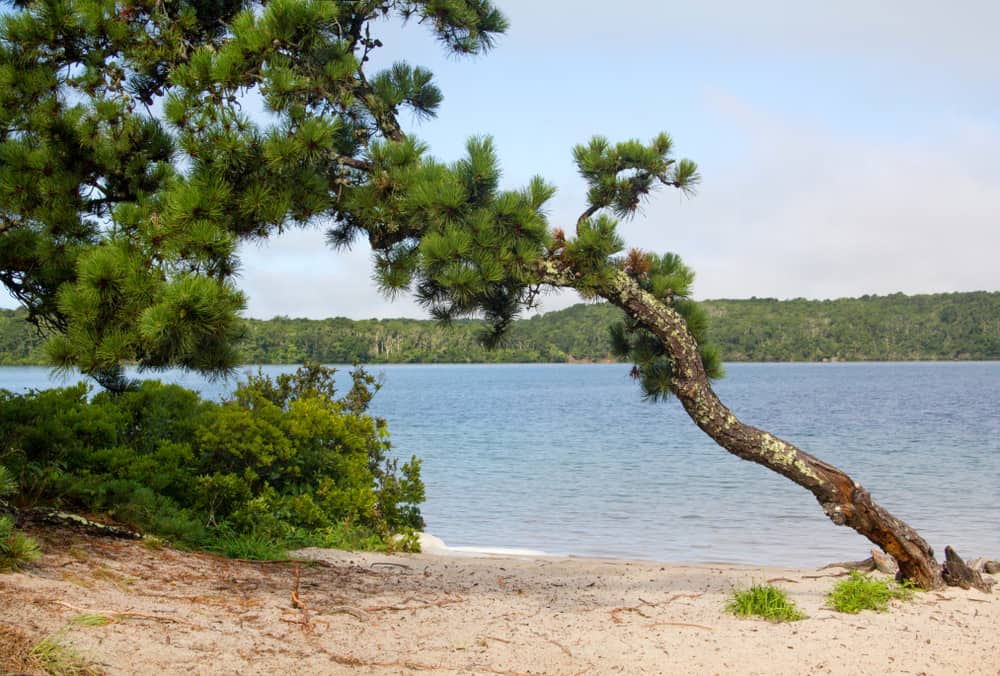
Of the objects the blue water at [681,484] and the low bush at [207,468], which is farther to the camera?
the blue water at [681,484]

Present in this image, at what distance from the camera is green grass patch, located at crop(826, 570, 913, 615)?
6.65m

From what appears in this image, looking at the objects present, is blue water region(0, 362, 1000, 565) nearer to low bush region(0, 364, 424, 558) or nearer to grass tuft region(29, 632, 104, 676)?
low bush region(0, 364, 424, 558)

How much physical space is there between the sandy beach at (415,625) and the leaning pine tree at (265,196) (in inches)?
47.7

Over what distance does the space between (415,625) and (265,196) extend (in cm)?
295

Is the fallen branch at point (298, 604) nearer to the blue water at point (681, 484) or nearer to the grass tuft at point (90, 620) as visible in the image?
the grass tuft at point (90, 620)

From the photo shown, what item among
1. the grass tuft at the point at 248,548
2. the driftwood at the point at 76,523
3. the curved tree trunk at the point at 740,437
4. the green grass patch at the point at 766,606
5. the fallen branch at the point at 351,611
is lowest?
the grass tuft at the point at 248,548

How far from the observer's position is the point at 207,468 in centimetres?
909

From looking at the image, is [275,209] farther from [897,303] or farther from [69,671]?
[897,303]

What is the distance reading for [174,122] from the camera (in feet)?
18.8

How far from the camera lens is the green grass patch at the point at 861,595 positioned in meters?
6.65

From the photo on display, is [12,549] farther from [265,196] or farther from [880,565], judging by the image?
[880,565]

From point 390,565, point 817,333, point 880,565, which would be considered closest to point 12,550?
point 390,565

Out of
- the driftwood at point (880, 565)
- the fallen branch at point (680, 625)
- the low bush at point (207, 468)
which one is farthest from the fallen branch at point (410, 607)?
the driftwood at point (880, 565)

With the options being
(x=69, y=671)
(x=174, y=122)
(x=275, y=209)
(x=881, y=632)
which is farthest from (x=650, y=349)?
(x=69, y=671)
